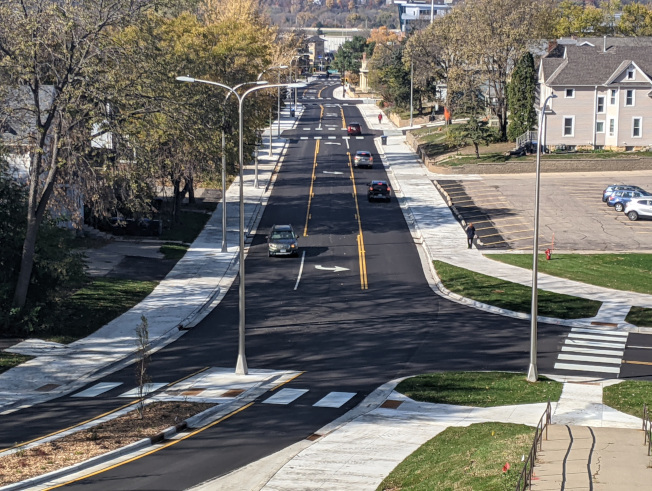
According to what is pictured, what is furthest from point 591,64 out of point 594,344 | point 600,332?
point 594,344

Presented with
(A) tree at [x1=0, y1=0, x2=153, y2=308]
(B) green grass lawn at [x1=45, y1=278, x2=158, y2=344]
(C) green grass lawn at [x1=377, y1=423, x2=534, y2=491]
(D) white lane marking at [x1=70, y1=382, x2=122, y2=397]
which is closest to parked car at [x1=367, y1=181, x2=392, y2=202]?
(B) green grass lawn at [x1=45, y1=278, x2=158, y2=344]

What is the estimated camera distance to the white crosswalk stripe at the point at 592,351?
104 ft

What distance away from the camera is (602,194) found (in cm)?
6719

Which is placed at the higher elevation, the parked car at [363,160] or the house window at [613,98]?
the house window at [613,98]

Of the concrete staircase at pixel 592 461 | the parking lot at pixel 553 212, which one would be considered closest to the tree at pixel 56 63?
the concrete staircase at pixel 592 461

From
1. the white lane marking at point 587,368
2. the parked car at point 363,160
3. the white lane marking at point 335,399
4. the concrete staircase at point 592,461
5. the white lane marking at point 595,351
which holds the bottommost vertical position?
the white lane marking at point 595,351

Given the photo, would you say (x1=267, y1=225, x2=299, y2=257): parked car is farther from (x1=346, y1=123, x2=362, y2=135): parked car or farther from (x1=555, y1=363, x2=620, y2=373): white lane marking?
(x1=346, y1=123, x2=362, y2=135): parked car

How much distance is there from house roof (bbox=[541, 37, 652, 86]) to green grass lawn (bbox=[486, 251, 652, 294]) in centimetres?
3597

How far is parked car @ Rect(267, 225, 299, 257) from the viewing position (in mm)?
50688

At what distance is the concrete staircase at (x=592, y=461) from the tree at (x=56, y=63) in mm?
21457

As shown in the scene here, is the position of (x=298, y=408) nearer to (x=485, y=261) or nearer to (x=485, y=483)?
(x=485, y=483)

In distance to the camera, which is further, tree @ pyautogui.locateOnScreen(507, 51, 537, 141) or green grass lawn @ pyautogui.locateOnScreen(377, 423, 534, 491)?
tree @ pyautogui.locateOnScreen(507, 51, 537, 141)

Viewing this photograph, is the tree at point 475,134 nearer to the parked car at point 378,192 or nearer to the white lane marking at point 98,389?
the parked car at point 378,192

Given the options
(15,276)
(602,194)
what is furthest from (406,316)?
(602,194)
